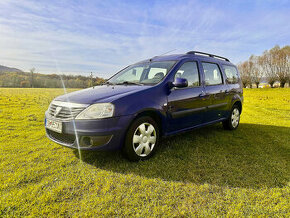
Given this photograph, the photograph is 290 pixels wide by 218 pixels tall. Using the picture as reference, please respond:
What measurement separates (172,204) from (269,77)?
47.8 meters

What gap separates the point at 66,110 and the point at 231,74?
424 cm

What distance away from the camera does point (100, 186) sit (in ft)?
7.50

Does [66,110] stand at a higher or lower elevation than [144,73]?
lower

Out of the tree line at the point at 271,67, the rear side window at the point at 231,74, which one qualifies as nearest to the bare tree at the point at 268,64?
the tree line at the point at 271,67

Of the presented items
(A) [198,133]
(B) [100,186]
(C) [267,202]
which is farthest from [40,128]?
(C) [267,202]

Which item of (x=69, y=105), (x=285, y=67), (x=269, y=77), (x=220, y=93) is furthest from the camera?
(x=269, y=77)

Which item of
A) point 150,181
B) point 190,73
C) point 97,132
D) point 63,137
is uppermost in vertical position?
point 190,73

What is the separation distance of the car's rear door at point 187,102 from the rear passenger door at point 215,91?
255 millimetres

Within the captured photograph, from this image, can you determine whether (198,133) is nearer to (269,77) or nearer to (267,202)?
(267,202)

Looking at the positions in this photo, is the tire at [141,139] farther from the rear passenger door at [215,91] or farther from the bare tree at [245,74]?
the bare tree at [245,74]

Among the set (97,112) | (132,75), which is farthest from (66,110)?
(132,75)

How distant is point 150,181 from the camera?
2.41 m

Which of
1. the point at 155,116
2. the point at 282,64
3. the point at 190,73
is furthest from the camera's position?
the point at 282,64

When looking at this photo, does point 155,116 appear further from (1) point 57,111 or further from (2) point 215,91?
(2) point 215,91
